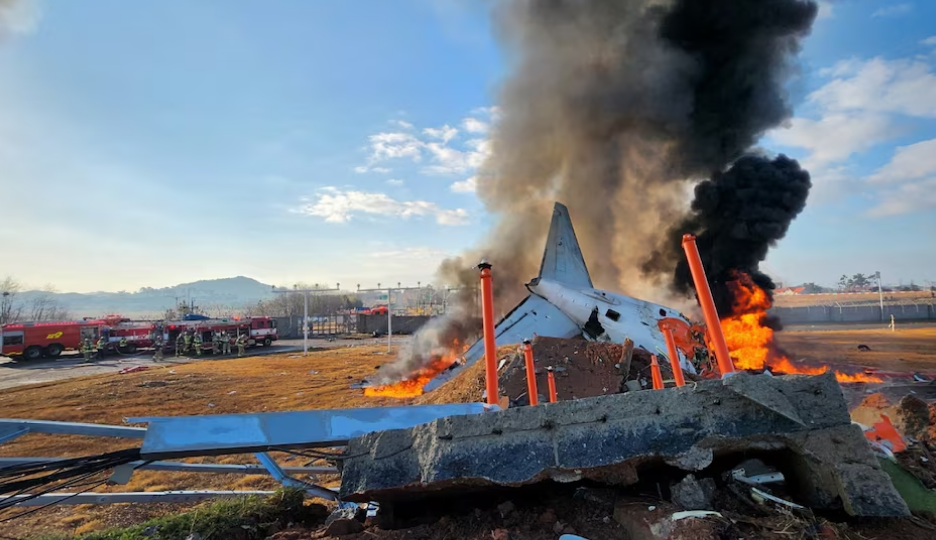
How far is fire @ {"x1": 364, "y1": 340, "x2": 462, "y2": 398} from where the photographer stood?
13.6 metres

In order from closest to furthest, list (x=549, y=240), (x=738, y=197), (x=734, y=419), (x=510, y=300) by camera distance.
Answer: (x=734, y=419) < (x=738, y=197) < (x=549, y=240) < (x=510, y=300)

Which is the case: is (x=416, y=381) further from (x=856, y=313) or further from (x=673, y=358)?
(x=856, y=313)

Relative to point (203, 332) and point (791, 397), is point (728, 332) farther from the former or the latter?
point (203, 332)

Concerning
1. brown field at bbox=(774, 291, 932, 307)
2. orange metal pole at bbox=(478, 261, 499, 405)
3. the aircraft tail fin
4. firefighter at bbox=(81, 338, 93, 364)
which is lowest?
firefighter at bbox=(81, 338, 93, 364)

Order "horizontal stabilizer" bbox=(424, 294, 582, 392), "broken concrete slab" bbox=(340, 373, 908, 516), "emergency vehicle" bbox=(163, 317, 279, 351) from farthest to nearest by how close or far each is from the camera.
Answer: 1. "emergency vehicle" bbox=(163, 317, 279, 351)
2. "horizontal stabilizer" bbox=(424, 294, 582, 392)
3. "broken concrete slab" bbox=(340, 373, 908, 516)

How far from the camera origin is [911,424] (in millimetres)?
4566

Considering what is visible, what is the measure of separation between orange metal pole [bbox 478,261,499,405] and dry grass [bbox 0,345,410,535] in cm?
213

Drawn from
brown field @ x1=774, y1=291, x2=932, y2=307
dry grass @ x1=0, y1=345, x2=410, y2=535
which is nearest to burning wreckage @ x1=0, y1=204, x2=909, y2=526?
dry grass @ x1=0, y1=345, x2=410, y2=535

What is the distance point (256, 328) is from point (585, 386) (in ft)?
104

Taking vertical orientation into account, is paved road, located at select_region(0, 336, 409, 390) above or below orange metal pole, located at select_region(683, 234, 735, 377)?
below

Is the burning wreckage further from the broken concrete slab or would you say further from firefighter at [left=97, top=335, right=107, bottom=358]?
firefighter at [left=97, top=335, right=107, bottom=358]

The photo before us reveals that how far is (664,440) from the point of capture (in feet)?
8.43

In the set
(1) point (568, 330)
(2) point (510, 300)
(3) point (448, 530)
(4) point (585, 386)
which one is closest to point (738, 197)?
(1) point (568, 330)

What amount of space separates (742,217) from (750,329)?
398 cm
